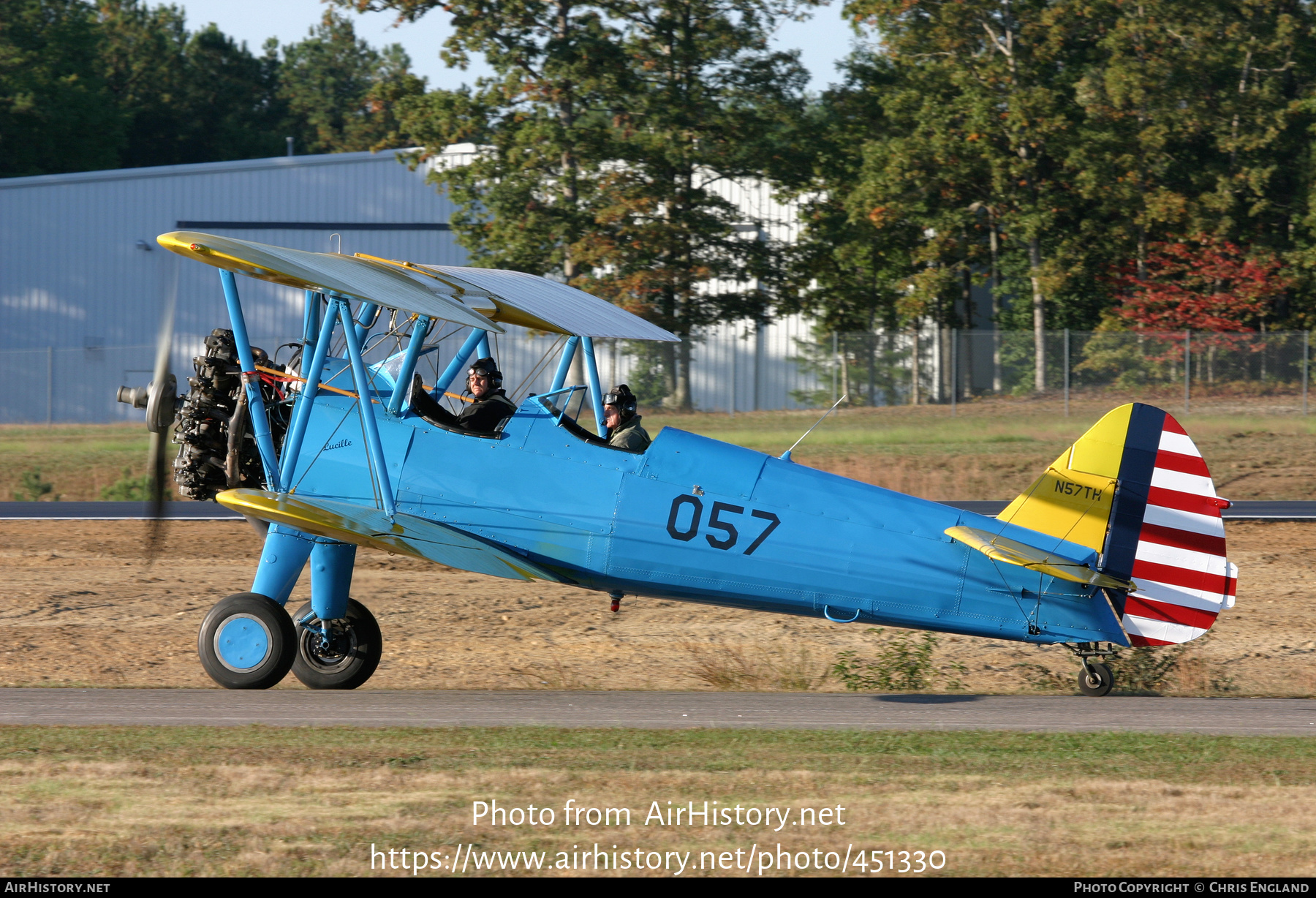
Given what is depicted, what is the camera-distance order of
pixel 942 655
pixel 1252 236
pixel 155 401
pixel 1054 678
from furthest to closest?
pixel 1252 236 < pixel 942 655 < pixel 1054 678 < pixel 155 401

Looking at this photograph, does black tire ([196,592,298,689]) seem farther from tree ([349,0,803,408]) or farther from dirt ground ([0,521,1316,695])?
tree ([349,0,803,408])

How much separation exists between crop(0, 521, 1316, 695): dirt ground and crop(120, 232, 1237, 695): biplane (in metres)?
2.09

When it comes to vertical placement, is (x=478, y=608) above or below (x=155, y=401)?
below

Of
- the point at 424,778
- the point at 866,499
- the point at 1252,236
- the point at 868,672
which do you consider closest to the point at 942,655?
the point at 868,672

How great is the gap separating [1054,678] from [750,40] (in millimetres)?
21351

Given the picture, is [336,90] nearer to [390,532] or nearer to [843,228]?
[843,228]

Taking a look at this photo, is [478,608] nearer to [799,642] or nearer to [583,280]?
[799,642]

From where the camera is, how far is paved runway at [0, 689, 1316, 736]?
8.68m

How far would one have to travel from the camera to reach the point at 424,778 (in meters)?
7.05

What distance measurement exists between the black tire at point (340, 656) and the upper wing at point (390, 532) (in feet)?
3.60

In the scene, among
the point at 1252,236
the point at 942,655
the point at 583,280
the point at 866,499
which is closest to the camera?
the point at 866,499

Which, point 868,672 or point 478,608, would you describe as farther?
point 478,608

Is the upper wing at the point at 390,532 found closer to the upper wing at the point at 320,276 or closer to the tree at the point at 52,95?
the upper wing at the point at 320,276

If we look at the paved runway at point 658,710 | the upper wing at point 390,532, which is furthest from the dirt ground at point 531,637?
the upper wing at point 390,532
